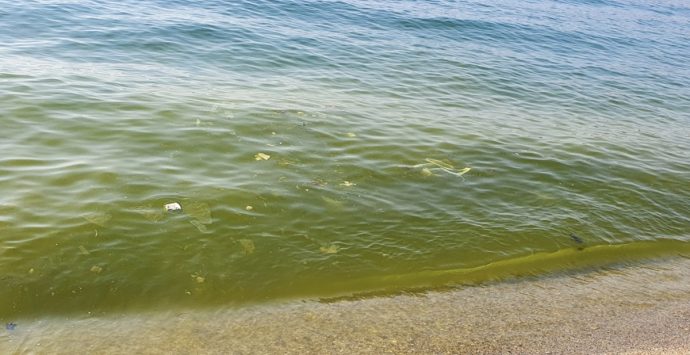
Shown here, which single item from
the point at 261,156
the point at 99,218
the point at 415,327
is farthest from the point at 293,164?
the point at 415,327

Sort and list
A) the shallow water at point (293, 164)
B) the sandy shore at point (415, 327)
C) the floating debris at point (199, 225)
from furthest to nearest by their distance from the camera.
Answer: the floating debris at point (199, 225) < the shallow water at point (293, 164) < the sandy shore at point (415, 327)

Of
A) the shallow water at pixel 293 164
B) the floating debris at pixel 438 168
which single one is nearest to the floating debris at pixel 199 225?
the shallow water at pixel 293 164

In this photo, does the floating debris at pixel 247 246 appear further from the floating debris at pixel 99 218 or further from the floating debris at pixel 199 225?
the floating debris at pixel 99 218

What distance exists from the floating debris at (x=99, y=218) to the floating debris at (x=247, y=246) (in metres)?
1.72

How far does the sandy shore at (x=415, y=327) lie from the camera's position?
15.6 feet

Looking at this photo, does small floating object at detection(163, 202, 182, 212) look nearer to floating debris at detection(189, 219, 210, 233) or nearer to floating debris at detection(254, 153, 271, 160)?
floating debris at detection(189, 219, 210, 233)

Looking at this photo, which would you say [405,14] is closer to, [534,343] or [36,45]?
[36,45]

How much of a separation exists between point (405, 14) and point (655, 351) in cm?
2239

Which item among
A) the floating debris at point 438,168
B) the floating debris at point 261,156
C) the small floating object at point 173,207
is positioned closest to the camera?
the small floating object at point 173,207

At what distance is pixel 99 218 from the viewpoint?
6.64m

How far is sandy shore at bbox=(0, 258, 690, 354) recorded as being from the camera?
15.6 feet

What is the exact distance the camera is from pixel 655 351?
4859 millimetres

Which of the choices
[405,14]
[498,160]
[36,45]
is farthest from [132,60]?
[405,14]

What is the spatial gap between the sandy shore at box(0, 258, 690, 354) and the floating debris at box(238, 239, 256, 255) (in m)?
1.05
